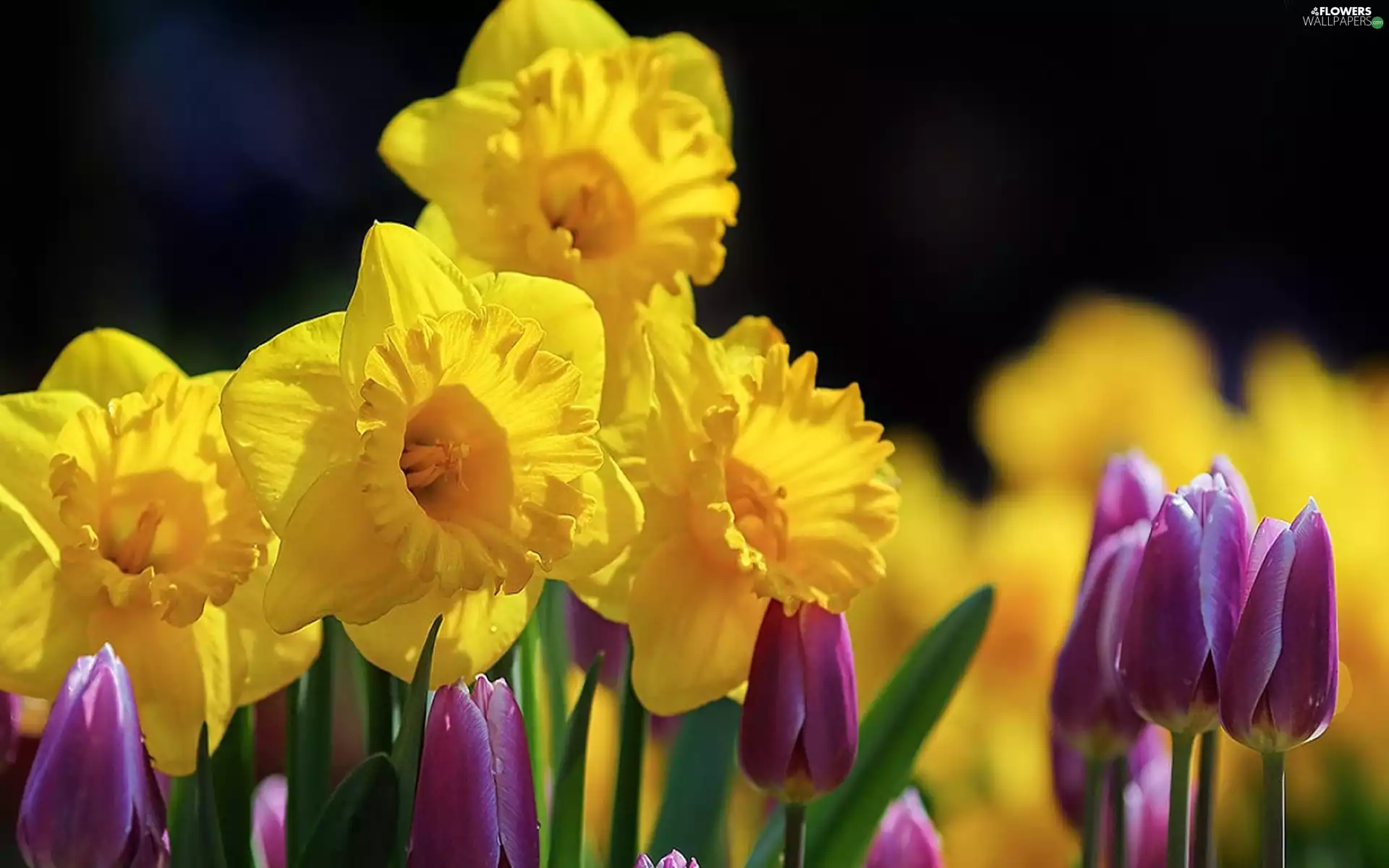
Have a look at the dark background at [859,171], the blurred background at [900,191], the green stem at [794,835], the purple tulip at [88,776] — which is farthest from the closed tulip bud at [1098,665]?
the dark background at [859,171]

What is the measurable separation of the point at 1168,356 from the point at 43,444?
123cm

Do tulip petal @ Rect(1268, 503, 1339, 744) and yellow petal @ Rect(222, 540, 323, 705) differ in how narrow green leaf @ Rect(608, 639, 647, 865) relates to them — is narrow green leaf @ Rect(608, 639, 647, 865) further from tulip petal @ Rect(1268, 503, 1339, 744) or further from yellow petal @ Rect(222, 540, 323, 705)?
tulip petal @ Rect(1268, 503, 1339, 744)

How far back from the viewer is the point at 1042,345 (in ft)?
5.56

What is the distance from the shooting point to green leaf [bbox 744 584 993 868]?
640mm

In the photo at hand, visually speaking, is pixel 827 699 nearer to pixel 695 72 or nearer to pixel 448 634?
pixel 448 634

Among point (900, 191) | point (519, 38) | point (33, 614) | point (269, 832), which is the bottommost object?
point (269, 832)

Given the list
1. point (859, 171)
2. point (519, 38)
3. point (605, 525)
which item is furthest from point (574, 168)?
point (859, 171)

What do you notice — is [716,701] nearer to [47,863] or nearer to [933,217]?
[47,863]

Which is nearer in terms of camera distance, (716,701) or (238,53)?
(716,701)

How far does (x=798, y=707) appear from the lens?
1.79ft

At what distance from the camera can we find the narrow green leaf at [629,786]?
59 centimetres

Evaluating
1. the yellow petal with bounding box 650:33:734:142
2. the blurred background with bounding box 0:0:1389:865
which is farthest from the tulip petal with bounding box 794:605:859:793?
the blurred background with bounding box 0:0:1389:865

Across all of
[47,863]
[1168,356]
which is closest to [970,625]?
[47,863]

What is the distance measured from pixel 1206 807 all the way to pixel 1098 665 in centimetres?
8
